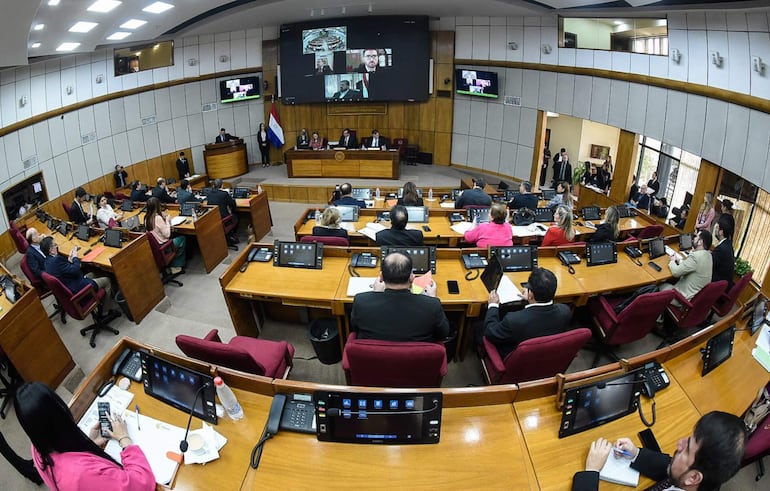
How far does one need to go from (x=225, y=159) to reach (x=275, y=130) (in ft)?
5.43

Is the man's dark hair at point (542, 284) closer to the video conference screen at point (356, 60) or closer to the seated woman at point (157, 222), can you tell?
the seated woman at point (157, 222)

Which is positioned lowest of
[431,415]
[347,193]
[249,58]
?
[431,415]

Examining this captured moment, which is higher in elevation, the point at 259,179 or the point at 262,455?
the point at 259,179

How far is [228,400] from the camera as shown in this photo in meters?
2.33

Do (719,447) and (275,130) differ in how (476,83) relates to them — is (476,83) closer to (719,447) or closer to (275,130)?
(275,130)

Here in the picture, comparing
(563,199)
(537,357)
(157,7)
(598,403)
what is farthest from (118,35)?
(598,403)

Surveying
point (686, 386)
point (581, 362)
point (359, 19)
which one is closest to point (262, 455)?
point (686, 386)

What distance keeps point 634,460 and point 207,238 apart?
5904 millimetres

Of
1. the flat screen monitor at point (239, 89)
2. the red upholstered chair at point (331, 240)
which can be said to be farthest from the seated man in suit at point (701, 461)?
the flat screen monitor at point (239, 89)

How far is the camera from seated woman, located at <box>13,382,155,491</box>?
70.1 inches

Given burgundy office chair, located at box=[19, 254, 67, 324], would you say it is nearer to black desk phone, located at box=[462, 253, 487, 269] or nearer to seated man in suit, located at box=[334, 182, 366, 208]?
seated man in suit, located at box=[334, 182, 366, 208]

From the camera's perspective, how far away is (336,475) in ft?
6.90

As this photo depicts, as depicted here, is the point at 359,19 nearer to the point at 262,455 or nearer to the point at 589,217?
the point at 589,217

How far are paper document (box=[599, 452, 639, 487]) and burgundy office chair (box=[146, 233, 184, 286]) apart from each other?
550cm
